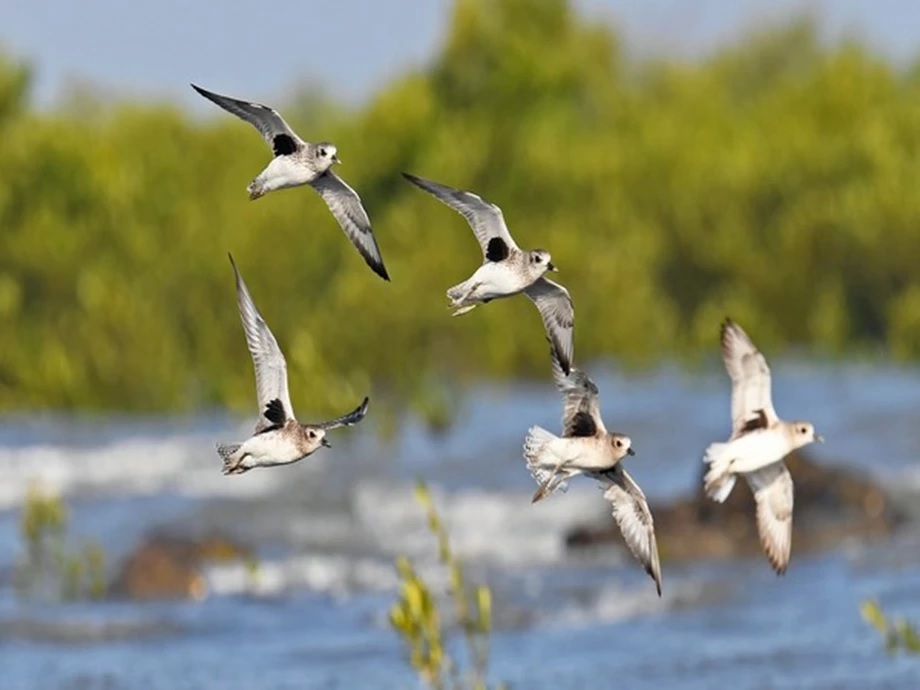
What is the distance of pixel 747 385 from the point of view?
8.02 metres

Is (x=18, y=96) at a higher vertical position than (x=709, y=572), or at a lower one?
higher

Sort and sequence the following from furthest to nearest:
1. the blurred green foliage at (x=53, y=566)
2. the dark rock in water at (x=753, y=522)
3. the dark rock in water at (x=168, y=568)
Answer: the dark rock in water at (x=753, y=522)
the dark rock in water at (x=168, y=568)
the blurred green foliage at (x=53, y=566)

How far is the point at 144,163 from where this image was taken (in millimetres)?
47656

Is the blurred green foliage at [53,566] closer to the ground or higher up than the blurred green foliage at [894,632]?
higher up

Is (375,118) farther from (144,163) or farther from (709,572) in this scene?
(709,572)

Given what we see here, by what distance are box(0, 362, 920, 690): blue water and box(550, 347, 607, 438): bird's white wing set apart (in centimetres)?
924

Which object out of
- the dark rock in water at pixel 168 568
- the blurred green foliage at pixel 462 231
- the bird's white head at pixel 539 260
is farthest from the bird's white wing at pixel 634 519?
the blurred green foliage at pixel 462 231

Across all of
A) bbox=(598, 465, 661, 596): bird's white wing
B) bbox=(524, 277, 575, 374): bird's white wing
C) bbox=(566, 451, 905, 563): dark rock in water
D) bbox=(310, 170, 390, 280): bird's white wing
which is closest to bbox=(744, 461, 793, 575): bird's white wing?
bbox=(598, 465, 661, 596): bird's white wing

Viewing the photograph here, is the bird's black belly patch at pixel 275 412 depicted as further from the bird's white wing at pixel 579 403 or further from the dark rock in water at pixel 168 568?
the dark rock in water at pixel 168 568

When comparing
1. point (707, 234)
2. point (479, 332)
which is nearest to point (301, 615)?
point (479, 332)

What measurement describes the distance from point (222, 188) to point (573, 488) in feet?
70.0

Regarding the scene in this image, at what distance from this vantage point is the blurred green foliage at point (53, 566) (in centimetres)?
2053

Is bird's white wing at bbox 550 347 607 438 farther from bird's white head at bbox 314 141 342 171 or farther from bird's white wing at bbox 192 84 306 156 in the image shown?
bird's white wing at bbox 192 84 306 156

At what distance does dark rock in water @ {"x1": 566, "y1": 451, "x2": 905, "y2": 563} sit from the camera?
873 inches
